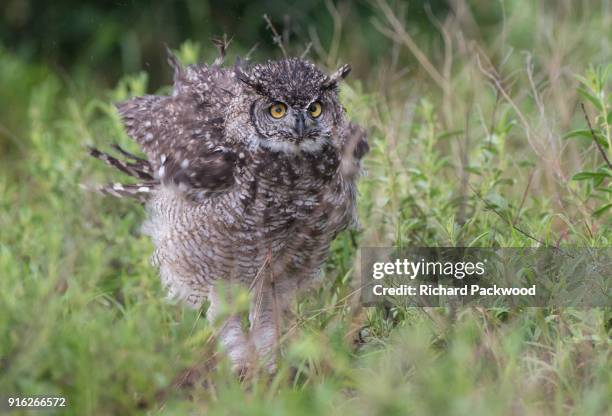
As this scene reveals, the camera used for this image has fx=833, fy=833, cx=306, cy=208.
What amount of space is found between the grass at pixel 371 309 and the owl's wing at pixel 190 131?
1.45ft

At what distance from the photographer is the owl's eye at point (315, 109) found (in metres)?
3.42

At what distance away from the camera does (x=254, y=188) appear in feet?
11.6

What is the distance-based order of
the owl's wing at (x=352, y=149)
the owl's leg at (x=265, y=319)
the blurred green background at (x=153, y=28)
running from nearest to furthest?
the owl's wing at (x=352, y=149)
the owl's leg at (x=265, y=319)
the blurred green background at (x=153, y=28)

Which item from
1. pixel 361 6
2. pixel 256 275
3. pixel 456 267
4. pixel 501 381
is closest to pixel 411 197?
pixel 456 267

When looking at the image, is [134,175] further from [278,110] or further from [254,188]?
[278,110]

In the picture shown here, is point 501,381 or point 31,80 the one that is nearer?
point 501,381

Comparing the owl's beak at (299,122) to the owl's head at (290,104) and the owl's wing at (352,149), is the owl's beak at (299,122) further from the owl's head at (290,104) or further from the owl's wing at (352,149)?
the owl's wing at (352,149)

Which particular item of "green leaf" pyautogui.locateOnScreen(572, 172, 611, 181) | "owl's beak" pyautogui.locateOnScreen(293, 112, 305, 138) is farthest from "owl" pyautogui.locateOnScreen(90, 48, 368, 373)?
"green leaf" pyautogui.locateOnScreen(572, 172, 611, 181)

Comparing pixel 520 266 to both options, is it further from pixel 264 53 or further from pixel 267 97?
pixel 264 53

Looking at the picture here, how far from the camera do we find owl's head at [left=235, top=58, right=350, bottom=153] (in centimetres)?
337

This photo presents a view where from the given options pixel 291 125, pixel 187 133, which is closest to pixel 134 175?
pixel 187 133

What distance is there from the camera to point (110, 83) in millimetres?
7672

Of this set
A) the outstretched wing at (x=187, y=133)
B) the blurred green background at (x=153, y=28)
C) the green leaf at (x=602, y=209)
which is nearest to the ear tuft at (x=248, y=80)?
the outstretched wing at (x=187, y=133)

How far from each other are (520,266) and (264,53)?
4.67 m
